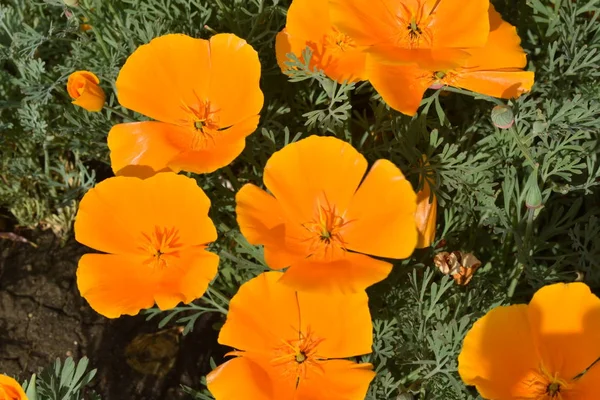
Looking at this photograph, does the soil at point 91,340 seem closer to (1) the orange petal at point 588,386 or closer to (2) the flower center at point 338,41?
(2) the flower center at point 338,41

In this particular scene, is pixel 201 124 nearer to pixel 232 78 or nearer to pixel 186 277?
pixel 232 78

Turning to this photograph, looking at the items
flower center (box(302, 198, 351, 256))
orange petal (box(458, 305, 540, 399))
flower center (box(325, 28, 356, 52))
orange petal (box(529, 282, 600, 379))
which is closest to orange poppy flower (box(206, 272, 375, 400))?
flower center (box(302, 198, 351, 256))

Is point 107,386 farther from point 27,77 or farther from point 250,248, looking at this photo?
point 27,77

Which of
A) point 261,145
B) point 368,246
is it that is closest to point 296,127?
point 261,145

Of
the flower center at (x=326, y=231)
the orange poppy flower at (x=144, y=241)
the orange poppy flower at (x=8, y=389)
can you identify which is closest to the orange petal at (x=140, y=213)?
the orange poppy flower at (x=144, y=241)

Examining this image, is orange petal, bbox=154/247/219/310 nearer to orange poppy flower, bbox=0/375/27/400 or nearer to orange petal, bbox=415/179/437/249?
orange poppy flower, bbox=0/375/27/400

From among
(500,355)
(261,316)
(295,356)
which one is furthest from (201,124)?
(500,355)
